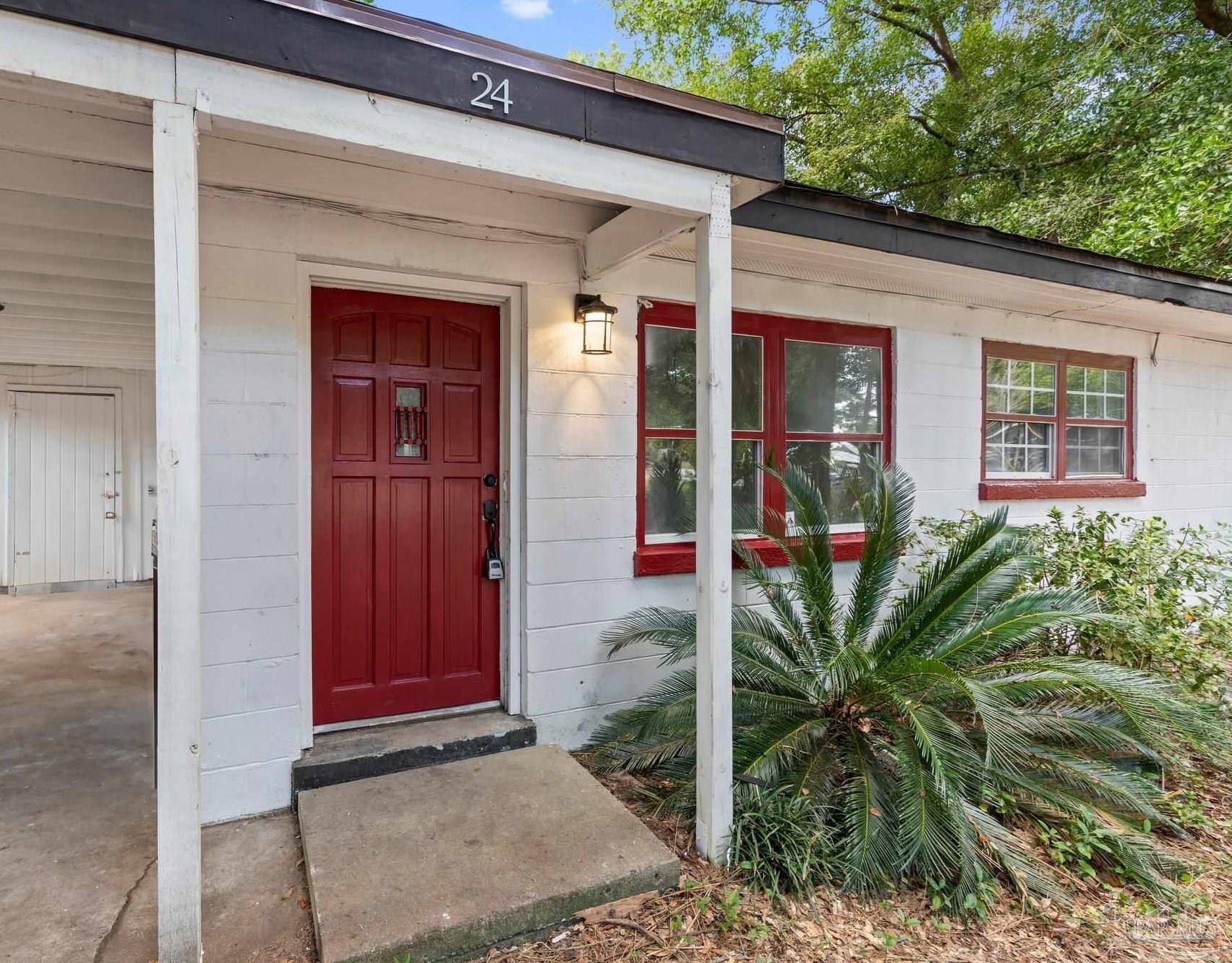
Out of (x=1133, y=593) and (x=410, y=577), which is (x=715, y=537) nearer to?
(x=410, y=577)

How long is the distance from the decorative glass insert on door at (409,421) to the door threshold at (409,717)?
116cm

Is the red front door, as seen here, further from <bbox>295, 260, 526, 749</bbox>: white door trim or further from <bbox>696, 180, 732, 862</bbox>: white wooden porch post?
<bbox>696, 180, 732, 862</bbox>: white wooden porch post

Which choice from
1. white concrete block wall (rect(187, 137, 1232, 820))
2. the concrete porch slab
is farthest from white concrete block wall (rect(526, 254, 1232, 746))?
the concrete porch slab

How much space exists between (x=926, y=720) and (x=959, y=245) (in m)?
2.54

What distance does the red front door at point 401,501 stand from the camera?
2.92m

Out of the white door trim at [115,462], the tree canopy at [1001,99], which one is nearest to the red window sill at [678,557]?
the tree canopy at [1001,99]

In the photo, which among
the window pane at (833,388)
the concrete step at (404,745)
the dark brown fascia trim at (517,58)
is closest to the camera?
the dark brown fascia trim at (517,58)

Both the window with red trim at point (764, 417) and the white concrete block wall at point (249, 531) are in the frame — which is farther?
the window with red trim at point (764, 417)

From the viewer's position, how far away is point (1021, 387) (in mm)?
4824

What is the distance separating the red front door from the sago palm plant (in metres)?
0.82

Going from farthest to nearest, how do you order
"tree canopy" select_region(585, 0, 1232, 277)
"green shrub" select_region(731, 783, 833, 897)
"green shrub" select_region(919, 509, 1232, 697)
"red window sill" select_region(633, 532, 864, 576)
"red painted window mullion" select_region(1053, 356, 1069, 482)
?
"tree canopy" select_region(585, 0, 1232, 277) < "red painted window mullion" select_region(1053, 356, 1069, 482) < "red window sill" select_region(633, 532, 864, 576) < "green shrub" select_region(919, 509, 1232, 697) < "green shrub" select_region(731, 783, 833, 897)

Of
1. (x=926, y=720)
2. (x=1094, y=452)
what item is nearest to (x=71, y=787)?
(x=926, y=720)

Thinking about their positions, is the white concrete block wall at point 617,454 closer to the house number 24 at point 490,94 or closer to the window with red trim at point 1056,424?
the window with red trim at point 1056,424

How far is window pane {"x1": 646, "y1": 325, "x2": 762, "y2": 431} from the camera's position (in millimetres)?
3549
